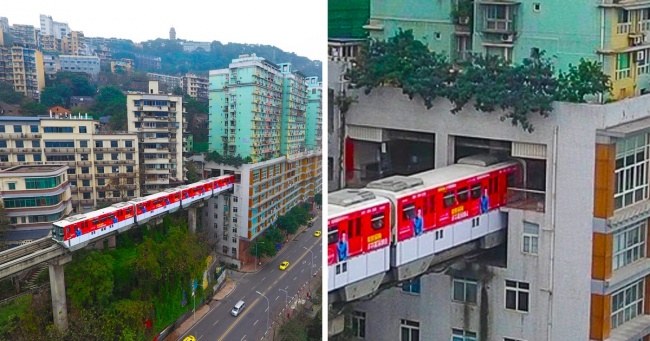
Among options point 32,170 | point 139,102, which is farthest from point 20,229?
point 139,102

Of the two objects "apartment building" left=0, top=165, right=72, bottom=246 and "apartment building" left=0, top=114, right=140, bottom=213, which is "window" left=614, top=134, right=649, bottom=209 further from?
"apartment building" left=0, top=165, right=72, bottom=246

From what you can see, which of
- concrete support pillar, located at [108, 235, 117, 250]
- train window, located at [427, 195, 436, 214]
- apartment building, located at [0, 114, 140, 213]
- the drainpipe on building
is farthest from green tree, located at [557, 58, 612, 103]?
concrete support pillar, located at [108, 235, 117, 250]

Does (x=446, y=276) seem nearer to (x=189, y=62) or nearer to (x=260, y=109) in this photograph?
(x=260, y=109)

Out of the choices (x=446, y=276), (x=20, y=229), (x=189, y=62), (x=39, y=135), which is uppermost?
(x=189, y=62)

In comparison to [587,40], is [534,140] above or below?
below

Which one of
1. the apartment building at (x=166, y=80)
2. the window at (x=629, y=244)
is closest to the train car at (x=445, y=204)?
the window at (x=629, y=244)

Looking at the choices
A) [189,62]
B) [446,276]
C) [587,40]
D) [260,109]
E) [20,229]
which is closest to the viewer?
[20,229]
